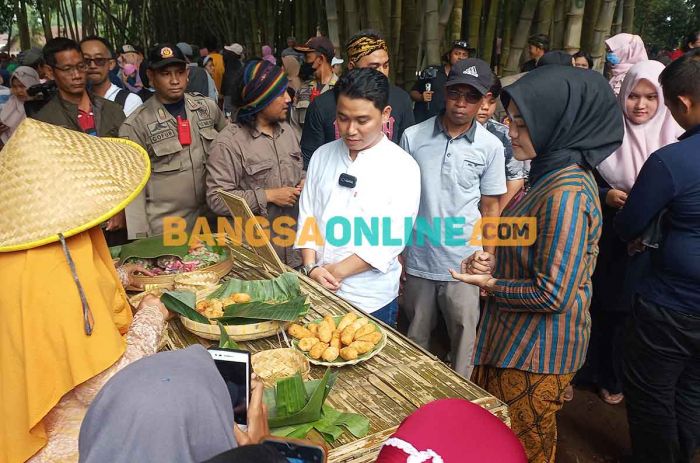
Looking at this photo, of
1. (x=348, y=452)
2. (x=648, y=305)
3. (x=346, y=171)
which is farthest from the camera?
(x=346, y=171)

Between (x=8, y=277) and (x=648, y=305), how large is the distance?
2.24 metres

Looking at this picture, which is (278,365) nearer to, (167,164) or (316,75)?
(167,164)

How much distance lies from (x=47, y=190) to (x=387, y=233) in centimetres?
135

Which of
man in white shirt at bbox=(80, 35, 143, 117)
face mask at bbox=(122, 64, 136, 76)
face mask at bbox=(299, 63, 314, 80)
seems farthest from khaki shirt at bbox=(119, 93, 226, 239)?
face mask at bbox=(122, 64, 136, 76)

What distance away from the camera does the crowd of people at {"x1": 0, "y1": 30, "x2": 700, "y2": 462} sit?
1225 millimetres

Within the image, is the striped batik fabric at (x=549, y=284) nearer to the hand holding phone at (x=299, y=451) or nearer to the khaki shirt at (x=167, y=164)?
the hand holding phone at (x=299, y=451)

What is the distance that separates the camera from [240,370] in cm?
118

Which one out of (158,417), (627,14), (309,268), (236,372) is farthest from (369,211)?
(627,14)

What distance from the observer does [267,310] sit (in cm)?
189

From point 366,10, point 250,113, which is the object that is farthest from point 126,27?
point 250,113

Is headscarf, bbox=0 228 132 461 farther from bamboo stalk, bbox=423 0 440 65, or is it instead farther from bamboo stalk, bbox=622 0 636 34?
bamboo stalk, bbox=622 0 636 34

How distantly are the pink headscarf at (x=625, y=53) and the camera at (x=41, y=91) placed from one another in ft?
14.9

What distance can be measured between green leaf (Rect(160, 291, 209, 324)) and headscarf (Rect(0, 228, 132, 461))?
1.93ft

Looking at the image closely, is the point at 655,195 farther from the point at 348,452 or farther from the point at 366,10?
the point at 366,10
